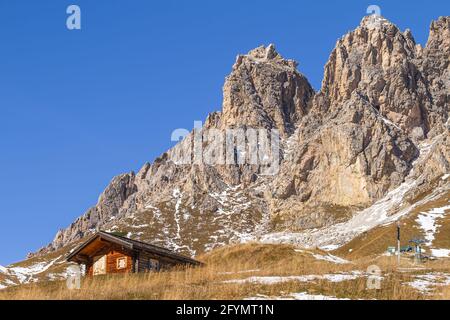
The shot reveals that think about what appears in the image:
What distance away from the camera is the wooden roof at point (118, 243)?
4053 centimetres

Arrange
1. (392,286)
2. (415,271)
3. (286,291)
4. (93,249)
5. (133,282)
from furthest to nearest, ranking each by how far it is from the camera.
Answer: (93,249) < (415,271) < (133,282) < (392,286) < (286,291)

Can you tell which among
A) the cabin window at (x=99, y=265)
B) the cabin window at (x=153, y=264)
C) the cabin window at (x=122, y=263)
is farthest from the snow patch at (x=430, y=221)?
the cabin window at (x=122, y=263)

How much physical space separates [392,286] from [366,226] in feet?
576

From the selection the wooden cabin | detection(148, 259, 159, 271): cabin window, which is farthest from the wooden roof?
detection(148, 259, 159, 271): cabin window

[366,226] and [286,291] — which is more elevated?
[366,226]

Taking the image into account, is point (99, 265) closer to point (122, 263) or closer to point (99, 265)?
point (99, 265)

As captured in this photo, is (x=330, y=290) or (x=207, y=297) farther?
(x=330, y=290)

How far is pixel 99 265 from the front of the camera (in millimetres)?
43938

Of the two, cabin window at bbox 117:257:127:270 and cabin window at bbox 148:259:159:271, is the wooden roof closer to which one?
cabin window at bbox 148:259:159:271

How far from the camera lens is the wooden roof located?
133 feet

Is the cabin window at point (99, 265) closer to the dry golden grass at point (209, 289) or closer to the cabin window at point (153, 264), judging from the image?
the cabin window at point (153, 264)
